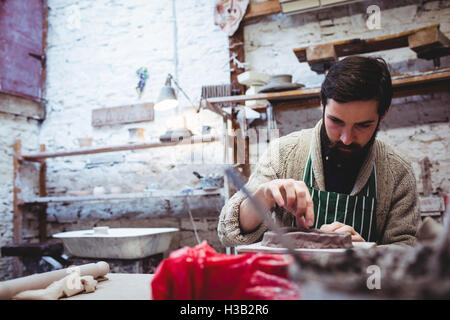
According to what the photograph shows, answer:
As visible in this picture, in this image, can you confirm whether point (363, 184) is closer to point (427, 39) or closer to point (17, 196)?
point (427, 39)

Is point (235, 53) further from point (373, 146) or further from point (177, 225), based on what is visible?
point (373, 146)

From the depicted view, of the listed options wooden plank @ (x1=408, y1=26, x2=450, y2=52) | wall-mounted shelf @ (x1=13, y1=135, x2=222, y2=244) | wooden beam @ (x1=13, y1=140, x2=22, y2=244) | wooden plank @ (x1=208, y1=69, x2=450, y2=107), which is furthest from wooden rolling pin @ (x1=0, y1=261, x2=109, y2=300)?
wooden beam @ (x1=13, y1=140, x2=22, y2=244)

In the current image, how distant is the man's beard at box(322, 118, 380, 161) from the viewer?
1.59 metres

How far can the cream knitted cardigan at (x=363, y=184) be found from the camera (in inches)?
58.6

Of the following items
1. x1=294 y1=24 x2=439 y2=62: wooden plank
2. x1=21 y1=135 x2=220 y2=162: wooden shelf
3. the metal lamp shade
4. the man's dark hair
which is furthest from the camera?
x1=21 y1=135 x2=220 y2=162: wooden shelf

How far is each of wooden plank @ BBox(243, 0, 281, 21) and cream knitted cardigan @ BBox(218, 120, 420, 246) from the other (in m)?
2.66

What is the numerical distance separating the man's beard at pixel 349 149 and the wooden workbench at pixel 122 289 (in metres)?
0.97

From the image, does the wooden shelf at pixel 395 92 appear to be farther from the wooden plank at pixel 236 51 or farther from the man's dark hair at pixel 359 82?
the man's dark hair at pixel 359 82

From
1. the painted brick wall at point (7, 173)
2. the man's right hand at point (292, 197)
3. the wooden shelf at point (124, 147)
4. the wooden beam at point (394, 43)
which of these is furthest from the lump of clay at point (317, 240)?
the painted brick wall at point (7, 173)

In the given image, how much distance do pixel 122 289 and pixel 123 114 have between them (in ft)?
12.8

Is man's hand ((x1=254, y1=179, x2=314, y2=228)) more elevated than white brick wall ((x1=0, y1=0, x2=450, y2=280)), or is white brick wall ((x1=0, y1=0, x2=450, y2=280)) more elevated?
white brick wall ((x1=0, y1=0, x2=450, y2=280))

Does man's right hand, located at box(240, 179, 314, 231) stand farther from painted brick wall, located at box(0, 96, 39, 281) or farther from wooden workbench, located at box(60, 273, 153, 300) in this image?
painted brick wall, located at box(0, 96, 39, 281)

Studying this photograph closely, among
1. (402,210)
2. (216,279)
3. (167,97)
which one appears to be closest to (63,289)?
(216,279)

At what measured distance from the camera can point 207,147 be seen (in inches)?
171
